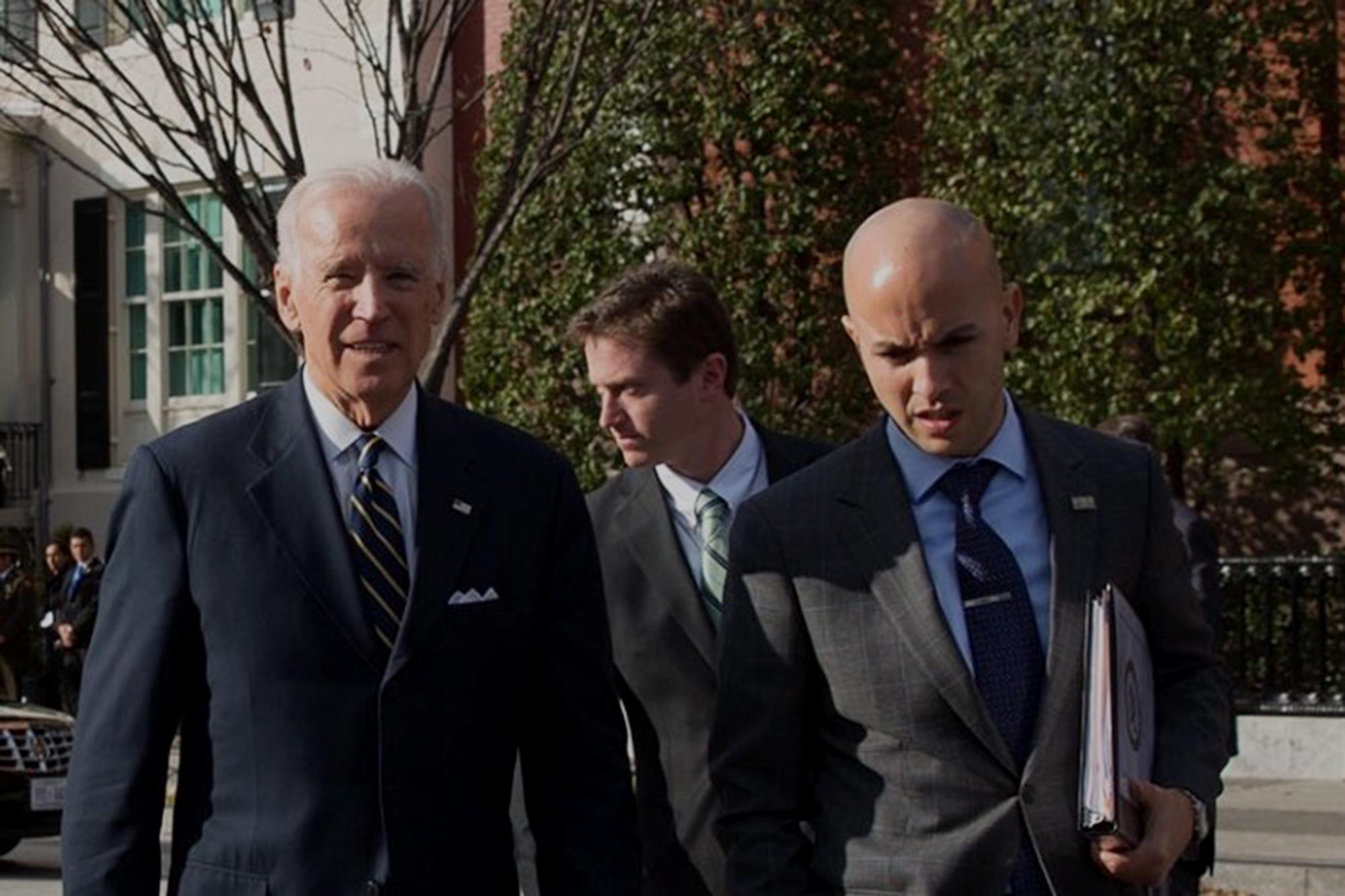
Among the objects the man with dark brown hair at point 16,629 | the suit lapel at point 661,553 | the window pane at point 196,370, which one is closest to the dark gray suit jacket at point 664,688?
the suit lapel at point 661,553

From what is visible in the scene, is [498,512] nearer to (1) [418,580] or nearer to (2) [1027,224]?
(1) [418,580]

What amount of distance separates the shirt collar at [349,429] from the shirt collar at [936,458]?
0.78 meters

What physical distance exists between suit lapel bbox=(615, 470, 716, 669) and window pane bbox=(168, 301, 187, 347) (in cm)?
2320

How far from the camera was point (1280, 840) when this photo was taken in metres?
13.7

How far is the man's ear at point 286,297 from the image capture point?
176 inches

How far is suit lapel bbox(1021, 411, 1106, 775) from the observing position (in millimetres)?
4160

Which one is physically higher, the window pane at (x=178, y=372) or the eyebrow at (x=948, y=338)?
the window pane at (x=178, y=372)

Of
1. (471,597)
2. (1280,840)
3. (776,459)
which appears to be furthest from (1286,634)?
(471,597)

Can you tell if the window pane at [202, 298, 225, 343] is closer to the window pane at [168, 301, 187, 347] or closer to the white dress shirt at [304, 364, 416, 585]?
the window pane at [168, 301, 187, 347]

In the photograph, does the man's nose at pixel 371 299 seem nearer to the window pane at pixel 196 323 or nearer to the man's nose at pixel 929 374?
the man's nose at pixel 929 374

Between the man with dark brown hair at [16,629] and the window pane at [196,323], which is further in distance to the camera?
the window pane at [196,323]

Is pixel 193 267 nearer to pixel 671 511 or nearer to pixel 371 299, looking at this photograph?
pixel 671 511

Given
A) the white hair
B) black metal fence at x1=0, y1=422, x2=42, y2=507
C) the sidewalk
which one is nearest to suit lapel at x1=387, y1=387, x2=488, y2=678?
the white hair

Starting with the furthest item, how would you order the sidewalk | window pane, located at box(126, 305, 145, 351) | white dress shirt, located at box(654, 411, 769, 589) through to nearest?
window pane, located at box(126, 305, 145, 351) < the sidewalk < white dress shirt, located at box(654, 411, 769, 589)
